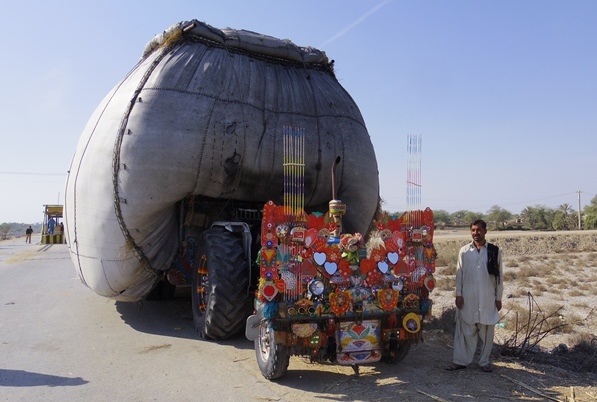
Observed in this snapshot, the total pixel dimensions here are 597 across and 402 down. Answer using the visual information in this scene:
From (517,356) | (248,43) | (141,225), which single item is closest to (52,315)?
(141,225)

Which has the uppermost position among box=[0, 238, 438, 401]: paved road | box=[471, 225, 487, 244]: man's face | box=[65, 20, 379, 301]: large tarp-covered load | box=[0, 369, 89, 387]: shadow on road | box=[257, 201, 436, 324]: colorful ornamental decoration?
box=[65, 20, 379, 301]: large tarp-covered load

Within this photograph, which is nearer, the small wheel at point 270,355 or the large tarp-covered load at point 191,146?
the small wheel at point 270,355

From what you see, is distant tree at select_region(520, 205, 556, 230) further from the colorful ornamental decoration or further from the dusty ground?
the colorful ornamental decoration

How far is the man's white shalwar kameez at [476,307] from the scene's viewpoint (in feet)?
18.5

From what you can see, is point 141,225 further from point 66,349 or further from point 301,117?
point 301,117

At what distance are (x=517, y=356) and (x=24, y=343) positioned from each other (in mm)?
6646

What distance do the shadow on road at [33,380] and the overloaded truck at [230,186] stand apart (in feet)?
5.90

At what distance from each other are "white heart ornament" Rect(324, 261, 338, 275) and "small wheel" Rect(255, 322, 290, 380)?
0.81 meters

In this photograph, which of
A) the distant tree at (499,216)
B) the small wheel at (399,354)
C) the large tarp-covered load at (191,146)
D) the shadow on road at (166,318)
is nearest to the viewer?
the small wheel at (399,354)

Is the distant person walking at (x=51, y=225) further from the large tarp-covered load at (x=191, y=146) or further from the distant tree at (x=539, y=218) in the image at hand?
the distant tree at (x=539, y=218)

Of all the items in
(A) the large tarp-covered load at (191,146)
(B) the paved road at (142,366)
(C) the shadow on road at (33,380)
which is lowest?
(C) the shadow on road at (33,380)

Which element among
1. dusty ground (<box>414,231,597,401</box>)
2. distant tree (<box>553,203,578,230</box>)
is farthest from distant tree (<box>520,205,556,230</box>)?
dusty ground (<box>414,231,597,401</box>)

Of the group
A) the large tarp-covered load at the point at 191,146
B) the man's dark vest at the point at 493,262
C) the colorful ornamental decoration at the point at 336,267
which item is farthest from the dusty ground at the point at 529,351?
the large tarp-covered load at the point at 191,146

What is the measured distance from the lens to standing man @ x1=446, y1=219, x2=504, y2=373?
5.64m
